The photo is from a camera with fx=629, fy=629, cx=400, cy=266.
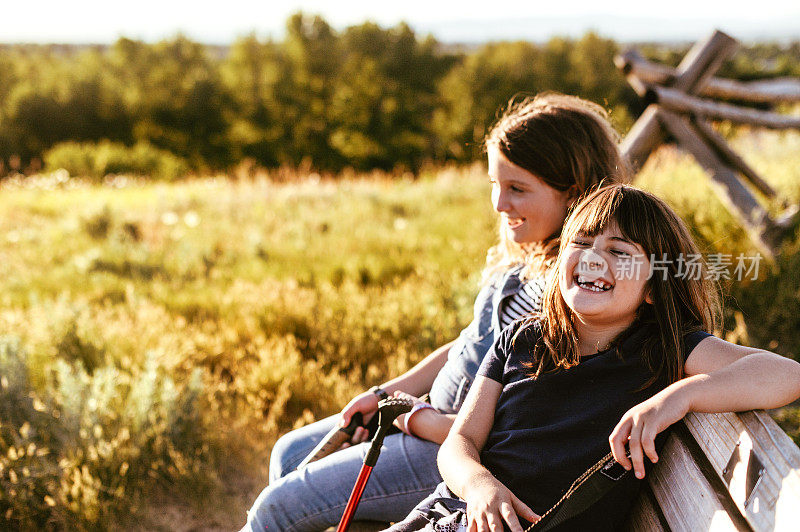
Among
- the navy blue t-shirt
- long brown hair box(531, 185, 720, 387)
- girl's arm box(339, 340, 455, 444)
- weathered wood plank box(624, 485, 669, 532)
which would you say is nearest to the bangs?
long brown hair box(531, 185, 720, 387)

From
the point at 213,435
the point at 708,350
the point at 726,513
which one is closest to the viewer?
the point at 726,513

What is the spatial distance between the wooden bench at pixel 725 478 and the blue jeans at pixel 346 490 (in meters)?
0.74

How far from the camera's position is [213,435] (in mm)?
3188

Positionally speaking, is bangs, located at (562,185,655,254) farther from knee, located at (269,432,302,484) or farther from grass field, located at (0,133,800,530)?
grass field, located at (0,133,800,530)

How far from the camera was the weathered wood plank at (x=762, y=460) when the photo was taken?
973mm

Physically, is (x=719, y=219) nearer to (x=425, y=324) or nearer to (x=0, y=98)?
(x=425, y=324)

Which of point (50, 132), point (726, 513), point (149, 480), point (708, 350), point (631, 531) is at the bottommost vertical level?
point (50, 132)

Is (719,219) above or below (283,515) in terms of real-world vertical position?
above

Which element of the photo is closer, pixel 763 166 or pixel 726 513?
pixel 726 513

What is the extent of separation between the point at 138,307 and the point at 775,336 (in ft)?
15.4

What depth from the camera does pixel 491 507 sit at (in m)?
1.43

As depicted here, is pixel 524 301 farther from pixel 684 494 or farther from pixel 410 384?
pixel 684 494

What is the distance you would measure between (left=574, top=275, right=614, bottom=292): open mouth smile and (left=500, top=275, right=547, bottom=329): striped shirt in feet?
1.08

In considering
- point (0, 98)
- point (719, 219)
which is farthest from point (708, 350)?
point (0, 98)
